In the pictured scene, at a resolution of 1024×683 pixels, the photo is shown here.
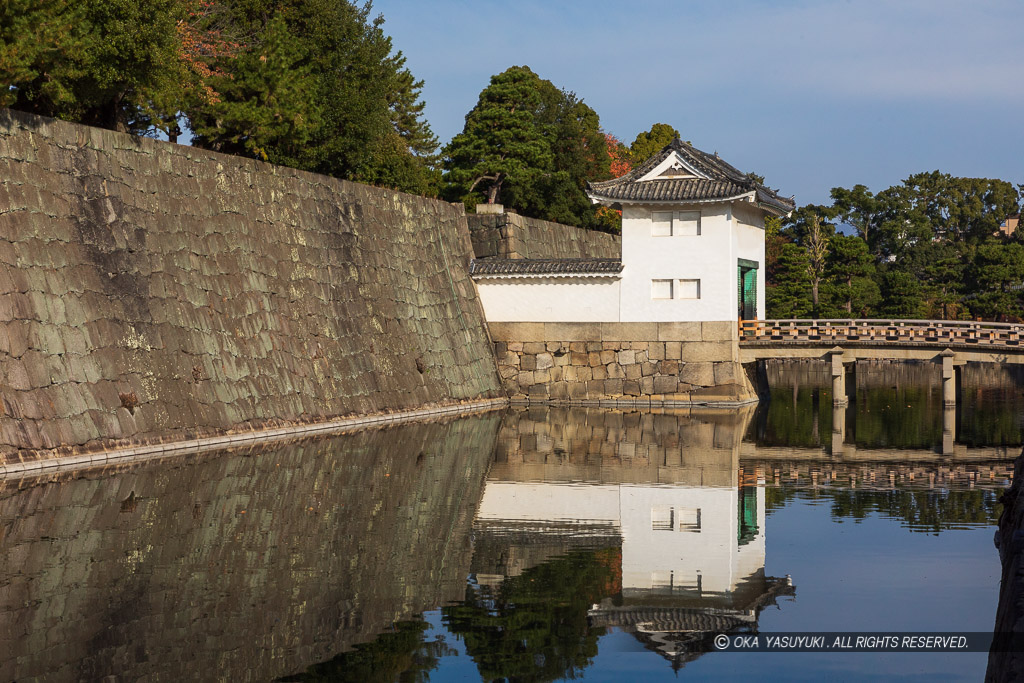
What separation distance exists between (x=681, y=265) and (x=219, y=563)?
19.2m

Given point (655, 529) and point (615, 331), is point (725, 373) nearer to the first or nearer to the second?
point (615, 331)

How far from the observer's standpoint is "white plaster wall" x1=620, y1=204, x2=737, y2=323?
Answer: 26.0 meters

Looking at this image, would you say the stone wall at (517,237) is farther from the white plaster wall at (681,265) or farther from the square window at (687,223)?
the square window at (687,223)

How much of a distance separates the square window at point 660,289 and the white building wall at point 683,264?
0.08 meters

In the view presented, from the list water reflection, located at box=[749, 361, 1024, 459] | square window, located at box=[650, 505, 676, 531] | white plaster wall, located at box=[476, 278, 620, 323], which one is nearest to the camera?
square window, located at box=[650, 505, 676, 531]

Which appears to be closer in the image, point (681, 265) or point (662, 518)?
point (662, 518)

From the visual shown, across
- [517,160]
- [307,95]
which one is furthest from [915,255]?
[307,95]

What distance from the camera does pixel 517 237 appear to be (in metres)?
29.5

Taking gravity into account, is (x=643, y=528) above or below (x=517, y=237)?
below

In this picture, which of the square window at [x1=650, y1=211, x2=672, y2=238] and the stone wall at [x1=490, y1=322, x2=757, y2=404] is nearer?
the stone wall at [x1=490, y1=322, x2=757, y2=404]

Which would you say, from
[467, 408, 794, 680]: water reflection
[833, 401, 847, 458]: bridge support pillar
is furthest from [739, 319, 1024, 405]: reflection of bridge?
[467, 408, 794, 680]: water reflection

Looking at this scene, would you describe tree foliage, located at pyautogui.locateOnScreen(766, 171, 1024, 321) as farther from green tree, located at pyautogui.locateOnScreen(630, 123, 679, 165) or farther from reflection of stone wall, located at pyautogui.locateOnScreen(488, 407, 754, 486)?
reflection of stone wall, located at pyautogui.locateOnScreen(488, 407, 754, 486)

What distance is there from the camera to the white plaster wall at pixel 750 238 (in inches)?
1049

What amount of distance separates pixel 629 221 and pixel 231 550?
743 inches
